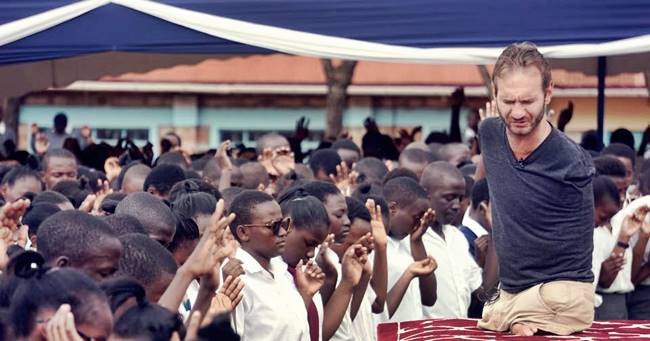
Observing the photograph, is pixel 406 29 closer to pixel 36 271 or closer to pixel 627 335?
pixel 627 335

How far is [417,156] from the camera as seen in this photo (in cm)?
1042

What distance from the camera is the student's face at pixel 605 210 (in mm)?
7762

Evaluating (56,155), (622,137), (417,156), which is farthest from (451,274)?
(622,137)

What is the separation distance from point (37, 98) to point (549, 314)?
19179 mm

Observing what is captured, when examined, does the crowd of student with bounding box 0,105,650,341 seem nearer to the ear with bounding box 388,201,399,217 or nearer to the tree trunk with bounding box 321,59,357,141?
the ear with bounding box 388,201,399,217

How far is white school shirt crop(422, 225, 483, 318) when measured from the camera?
765cm

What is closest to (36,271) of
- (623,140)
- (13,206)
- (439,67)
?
(13,206)

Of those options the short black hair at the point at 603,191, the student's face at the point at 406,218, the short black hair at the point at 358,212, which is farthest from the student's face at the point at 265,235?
the short black hair at the point at 603,191

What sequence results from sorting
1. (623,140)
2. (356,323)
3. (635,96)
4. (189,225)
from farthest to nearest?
(635,96) < (623,140) < (356,323) < (189,225)

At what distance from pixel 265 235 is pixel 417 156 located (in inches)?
182

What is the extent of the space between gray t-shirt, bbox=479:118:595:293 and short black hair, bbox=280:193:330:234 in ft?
2.78

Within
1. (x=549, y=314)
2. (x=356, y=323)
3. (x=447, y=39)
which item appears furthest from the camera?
(x=447, y=39)

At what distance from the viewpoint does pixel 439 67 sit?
23.1 meters

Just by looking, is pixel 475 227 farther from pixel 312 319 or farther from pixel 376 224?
pixel 312 319
